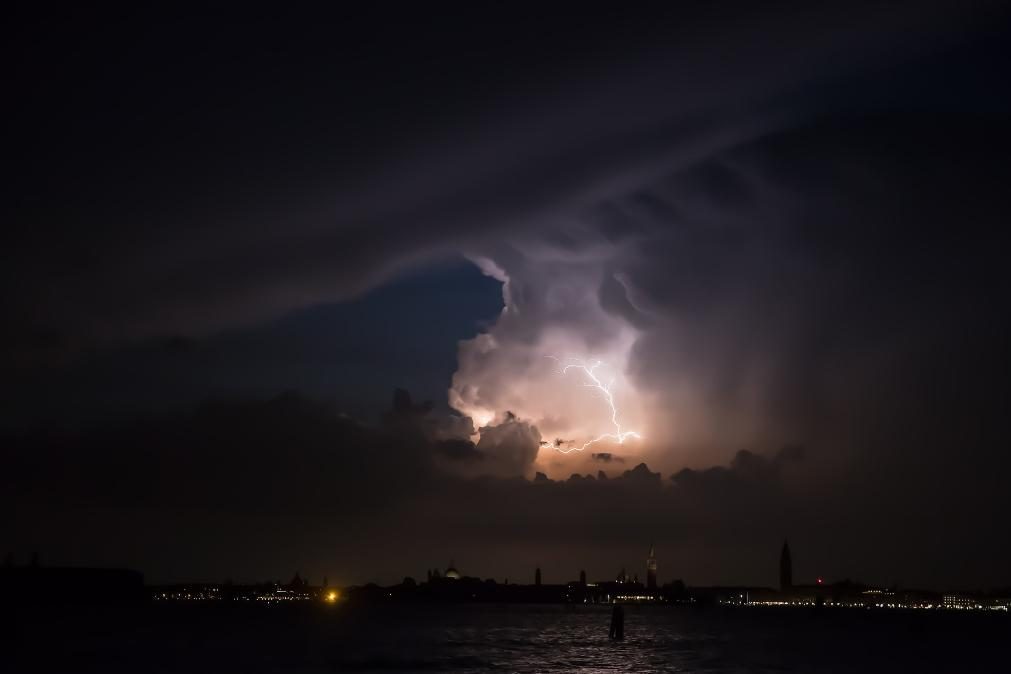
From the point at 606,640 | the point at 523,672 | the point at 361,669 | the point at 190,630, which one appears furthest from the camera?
the point at 190,630

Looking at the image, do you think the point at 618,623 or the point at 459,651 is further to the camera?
the point at 618,623

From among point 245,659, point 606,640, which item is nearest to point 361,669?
point 245,659

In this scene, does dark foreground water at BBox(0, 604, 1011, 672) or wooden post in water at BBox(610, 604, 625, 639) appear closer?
dark foreground water at BBox(0, 604, 1011, 672)

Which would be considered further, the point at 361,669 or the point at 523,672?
the point at 361,669

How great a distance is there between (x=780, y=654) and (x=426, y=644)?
36275 mm

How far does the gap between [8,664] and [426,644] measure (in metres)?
44.8

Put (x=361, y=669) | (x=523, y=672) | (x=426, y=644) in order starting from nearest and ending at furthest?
1. (x=523, y=672)
2. (x=361, y=669)
3. (x=426, y=644)

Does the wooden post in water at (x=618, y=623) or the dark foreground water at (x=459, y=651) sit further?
the wooden post in water at (x=618, y=623)

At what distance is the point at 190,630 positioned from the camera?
138 meters

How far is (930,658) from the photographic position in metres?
106

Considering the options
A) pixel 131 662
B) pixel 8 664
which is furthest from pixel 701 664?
pixel 8 664

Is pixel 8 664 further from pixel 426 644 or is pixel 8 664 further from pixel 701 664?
pixel 701 664

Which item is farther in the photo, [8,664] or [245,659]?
[245,659]

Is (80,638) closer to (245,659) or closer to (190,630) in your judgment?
(190,630)
